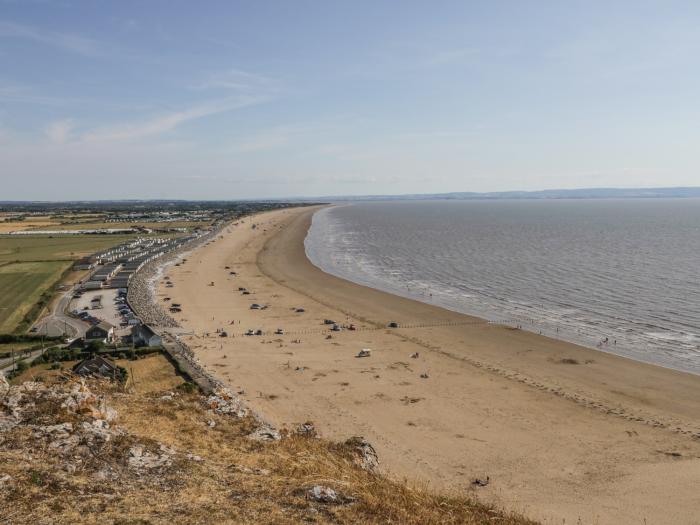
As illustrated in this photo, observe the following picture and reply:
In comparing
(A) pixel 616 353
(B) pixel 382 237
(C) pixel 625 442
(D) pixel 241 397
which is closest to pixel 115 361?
(D) pixel 241 397

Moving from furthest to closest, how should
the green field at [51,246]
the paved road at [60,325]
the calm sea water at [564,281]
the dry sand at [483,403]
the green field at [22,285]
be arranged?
the green field at [51,246], the green field at [22,285], the calm sea water at [564,281], the paved road at [60,325], the dry sand at [483,403]

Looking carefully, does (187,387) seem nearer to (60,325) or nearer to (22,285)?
(60,325)

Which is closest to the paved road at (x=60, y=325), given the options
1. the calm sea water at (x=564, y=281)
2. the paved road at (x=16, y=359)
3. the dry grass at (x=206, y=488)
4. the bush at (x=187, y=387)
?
the paved road at (x=16, y=359)

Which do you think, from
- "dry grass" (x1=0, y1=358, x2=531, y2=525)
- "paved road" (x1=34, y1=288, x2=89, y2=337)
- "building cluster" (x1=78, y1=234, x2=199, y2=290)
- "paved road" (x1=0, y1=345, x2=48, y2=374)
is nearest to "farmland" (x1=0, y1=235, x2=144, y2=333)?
"paved road" (x1=34, y1=288, x2=89, y2=337)

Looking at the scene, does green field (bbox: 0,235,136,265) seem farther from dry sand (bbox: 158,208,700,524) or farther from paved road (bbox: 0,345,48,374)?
paved road (bbox: 0,345,48,374)

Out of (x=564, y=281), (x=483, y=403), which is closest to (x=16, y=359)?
(x=483, y=403)

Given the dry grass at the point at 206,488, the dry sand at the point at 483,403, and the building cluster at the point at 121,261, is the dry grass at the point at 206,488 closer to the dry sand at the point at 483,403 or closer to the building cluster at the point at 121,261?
the dry sand at the point at 483,403

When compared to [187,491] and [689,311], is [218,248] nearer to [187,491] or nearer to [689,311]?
[689,311]
